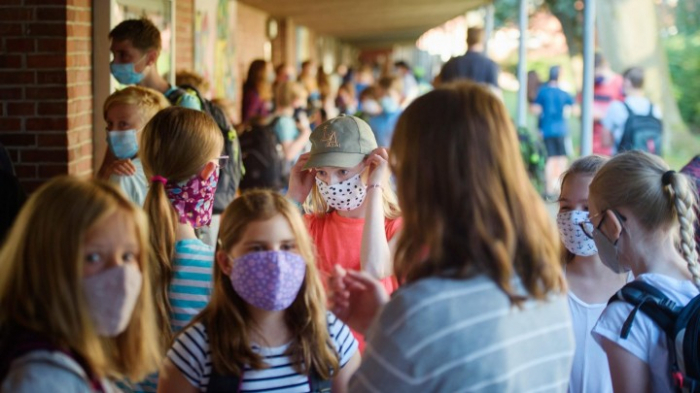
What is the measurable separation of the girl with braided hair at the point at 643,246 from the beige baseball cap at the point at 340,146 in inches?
44.4

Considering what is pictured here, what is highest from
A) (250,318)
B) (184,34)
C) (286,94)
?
(184,34)

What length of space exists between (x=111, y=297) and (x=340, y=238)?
1.85 metres

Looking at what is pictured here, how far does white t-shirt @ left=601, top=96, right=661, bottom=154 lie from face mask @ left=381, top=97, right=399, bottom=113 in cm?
255

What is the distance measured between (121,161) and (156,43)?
4.54 ft

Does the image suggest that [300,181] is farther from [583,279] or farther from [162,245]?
[583,279]

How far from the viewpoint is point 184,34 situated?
Answer: 919 cm

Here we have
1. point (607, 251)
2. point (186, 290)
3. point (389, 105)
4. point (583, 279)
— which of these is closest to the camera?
point (607, 251)

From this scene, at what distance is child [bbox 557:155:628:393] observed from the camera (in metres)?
3.18

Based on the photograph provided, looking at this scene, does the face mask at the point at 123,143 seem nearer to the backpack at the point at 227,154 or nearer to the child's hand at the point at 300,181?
the child's hand at the point at 300,181

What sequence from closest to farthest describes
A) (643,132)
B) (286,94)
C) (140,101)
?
(140,101) → (286,94) → (643,132)

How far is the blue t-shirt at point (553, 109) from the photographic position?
13.9 m

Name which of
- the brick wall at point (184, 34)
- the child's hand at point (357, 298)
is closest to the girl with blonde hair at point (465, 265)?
the child's hand at point (357, 298)

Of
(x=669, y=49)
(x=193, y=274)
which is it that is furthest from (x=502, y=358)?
(x=669, y=49)

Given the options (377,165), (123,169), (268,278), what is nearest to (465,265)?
(268,278)
